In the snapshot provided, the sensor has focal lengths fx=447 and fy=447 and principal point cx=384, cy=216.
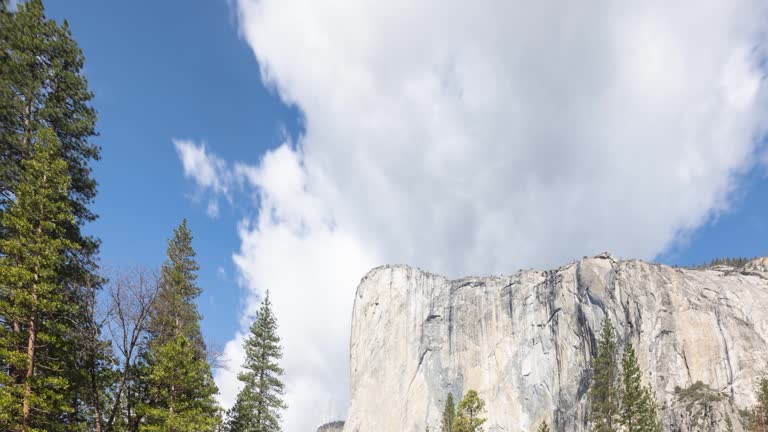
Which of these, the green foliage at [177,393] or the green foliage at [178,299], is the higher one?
the green foliage at [178,299]

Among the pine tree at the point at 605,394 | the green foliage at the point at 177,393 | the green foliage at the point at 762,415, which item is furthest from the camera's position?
the green foliage at the point at 762,415

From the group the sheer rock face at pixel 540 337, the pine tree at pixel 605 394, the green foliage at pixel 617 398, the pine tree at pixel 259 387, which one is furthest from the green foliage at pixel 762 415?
the pine tree at pixel 259 387

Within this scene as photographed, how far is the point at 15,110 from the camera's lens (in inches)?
709

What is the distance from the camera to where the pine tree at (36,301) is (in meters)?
14.7

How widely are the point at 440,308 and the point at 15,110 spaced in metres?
93.1

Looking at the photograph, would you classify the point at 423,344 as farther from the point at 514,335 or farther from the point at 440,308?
the point at 514,335

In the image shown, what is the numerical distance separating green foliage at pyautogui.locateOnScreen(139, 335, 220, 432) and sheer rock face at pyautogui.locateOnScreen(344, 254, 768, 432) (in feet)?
226

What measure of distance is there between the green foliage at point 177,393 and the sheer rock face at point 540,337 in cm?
6900

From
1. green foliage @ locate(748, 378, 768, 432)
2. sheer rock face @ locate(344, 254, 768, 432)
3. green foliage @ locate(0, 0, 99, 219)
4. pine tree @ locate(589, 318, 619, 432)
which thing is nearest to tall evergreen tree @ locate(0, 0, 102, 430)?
green foliage @ locate(0, 0, 99, 219)

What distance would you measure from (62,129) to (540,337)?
9060 cm

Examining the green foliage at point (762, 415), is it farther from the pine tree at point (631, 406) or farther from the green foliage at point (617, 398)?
the pine tree at point (631, 406)

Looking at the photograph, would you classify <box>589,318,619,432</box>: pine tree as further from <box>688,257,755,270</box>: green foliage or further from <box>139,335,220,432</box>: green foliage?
<box>688,257,755,270</box>: green foliage

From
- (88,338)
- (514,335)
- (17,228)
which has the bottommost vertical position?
(88,338)

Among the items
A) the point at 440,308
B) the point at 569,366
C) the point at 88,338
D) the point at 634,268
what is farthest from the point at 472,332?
the point at 88,338
